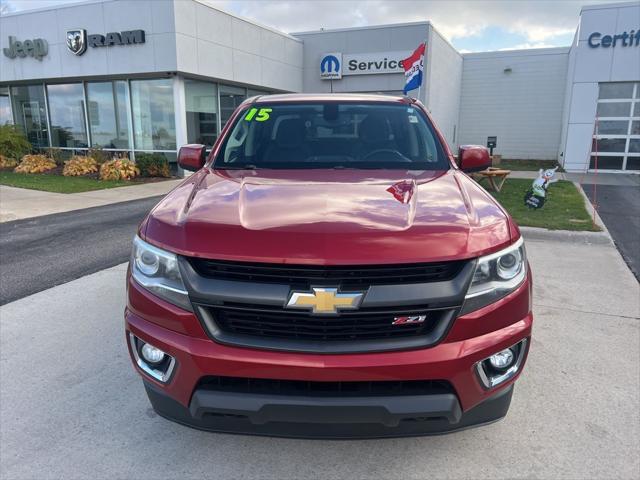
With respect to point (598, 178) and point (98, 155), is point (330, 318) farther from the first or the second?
point (598, 178)

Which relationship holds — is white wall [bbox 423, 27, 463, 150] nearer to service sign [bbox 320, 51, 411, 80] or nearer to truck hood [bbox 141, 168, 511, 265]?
service sign [bbox 320, 51, 411, 80]

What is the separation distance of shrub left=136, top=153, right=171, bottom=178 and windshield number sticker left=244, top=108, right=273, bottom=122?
11.9m

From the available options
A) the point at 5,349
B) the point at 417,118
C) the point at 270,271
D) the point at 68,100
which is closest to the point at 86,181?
the point at 68,100

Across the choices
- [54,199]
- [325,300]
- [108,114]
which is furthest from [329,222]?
[108,114]

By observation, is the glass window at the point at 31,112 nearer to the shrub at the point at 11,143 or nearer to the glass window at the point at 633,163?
the shrub at the point at 11,143

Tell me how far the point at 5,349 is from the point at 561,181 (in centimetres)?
1413

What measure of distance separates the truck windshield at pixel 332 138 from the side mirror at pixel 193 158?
268 mm

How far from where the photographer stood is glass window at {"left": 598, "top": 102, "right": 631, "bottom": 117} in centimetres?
1645

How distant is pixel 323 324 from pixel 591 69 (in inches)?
714

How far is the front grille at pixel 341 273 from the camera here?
1.97 metres

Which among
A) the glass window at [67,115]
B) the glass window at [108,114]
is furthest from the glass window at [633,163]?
the glass window at [67,115]

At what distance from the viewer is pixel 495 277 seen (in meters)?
2.10

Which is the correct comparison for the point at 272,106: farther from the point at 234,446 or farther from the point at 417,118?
the point at 234,446

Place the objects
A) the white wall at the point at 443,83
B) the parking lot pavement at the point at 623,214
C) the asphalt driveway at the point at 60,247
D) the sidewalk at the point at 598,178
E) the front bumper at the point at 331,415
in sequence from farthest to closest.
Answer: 1. the white wall at the point at 443,83
2. the sidewalk at the point at 598,178
3. the parking lot pavement at the point at 623,214
4. the asphalt driveway at the point at 60,247
5. the front bumper at the point at 331,415
